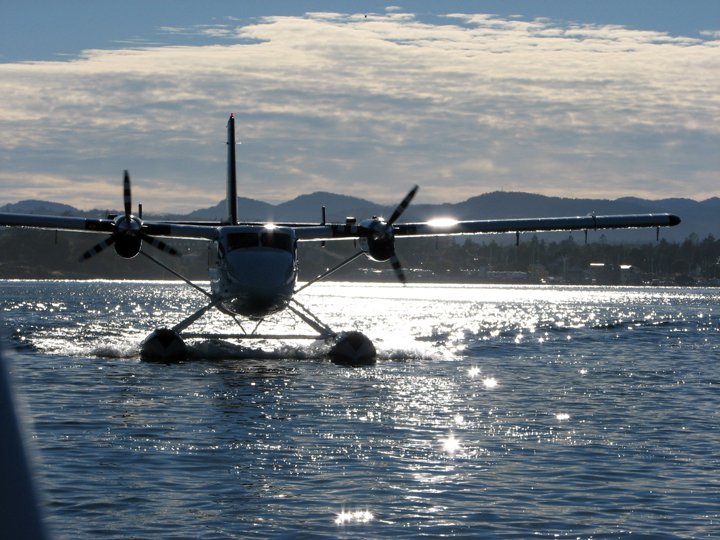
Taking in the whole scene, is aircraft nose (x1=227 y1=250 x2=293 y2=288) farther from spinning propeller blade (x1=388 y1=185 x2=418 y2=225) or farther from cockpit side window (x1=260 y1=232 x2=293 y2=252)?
spinning propeller blade (x1=388 y1=185 x2=418 y2=225)

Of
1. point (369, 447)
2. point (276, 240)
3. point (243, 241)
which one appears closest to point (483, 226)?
point (276, 240)

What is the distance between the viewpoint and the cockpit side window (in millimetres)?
29219

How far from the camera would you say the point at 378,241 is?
31.4m

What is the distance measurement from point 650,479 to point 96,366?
1990 centimetres

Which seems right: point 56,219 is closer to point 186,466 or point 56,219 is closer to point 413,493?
point 186,466

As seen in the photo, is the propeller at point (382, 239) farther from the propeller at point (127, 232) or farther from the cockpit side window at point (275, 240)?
the propeller at point (127, 232)

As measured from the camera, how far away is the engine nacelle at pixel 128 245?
96.0 ft

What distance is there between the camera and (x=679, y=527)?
398 inches

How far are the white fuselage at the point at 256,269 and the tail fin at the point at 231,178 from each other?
7.60 metres

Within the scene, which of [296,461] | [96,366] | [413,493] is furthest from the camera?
[96,366]

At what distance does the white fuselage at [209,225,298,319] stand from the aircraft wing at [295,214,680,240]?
2.40 metres

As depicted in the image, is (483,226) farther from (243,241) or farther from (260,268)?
(260,268)

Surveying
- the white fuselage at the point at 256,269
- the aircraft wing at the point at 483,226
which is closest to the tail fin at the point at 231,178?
the aircraft wing at the point at 483,226

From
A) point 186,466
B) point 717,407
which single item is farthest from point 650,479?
point 717,407
